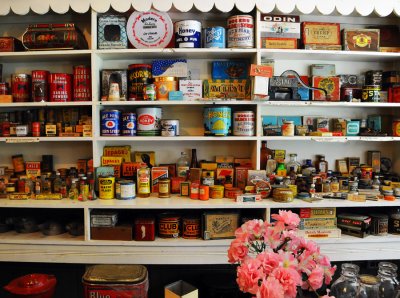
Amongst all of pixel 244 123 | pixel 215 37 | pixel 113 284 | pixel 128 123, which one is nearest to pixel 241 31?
pixel 215 37

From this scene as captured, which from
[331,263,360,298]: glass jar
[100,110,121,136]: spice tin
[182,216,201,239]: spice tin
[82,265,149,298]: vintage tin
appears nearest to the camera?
[331,263,360,298]: glass jar

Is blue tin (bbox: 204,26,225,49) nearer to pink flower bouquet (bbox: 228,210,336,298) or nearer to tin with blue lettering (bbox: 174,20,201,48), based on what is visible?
tin with blue lettering (bbox: 174,20,201,48)

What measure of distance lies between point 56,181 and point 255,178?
132 centimetres

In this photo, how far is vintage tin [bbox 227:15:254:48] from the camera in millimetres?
2143

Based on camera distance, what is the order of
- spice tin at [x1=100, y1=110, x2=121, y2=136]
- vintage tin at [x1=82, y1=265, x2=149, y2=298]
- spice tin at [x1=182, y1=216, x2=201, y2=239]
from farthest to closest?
spice tin at [x1=100, y1=110, x2=121, y2=136]
spice tin at [x1=182, y1=216, x2=201, y2=239]
vintage tin at [x1=82, y1=265, x2=149, y2=298]

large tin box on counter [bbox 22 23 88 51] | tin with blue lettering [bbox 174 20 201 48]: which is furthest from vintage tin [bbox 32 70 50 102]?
tin with blue lettering [bbox 174 20 201 48]

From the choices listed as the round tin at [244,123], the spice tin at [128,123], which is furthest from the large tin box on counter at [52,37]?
the round tin at [244,123]

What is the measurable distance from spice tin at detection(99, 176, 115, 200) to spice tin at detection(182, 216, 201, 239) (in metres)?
0.51

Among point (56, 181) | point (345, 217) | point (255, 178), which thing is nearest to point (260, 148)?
point (255, 178)

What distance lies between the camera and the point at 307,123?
247cm

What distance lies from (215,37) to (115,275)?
154 cm

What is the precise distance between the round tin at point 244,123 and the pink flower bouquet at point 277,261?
1.16m

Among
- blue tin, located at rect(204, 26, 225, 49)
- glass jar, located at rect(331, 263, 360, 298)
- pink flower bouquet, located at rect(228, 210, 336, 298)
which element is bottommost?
glass jar, located at rect(331, 263, 360, 298)

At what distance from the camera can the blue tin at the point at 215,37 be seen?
7.14 ft
